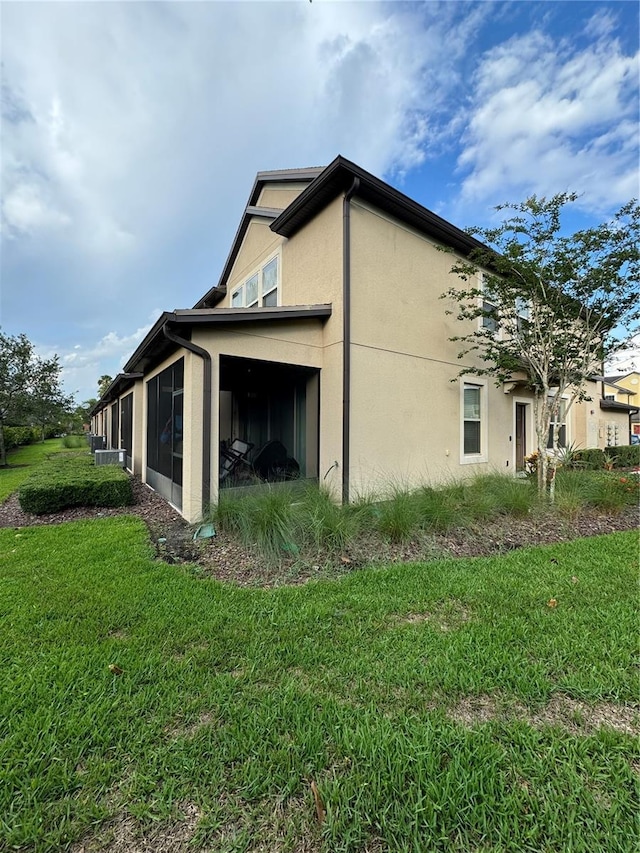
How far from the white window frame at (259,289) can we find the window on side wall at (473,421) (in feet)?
18.4

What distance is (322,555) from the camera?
15.5 ft

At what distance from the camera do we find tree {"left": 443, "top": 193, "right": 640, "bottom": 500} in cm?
733

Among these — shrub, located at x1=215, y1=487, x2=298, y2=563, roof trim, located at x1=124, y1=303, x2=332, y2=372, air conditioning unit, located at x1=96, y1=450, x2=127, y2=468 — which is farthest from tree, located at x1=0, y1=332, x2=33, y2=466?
shrub, located at x1=215, y1=487, x2=298, y2=563

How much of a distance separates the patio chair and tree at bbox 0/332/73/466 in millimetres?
12720

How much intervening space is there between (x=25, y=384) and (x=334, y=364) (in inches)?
638

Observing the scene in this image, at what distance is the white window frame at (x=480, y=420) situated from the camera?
966 centimetres

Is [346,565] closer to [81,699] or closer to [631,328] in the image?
[81,699]

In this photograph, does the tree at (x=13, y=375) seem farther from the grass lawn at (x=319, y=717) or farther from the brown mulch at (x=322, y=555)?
the grass lawn at (x=319, y=717)

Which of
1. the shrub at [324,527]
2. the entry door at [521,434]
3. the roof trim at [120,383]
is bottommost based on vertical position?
the shrub at [324,527]

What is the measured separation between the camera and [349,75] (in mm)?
→ 7801

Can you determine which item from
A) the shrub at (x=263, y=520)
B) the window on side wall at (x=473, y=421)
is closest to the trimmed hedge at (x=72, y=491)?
the shrub at (x=263, y=520)

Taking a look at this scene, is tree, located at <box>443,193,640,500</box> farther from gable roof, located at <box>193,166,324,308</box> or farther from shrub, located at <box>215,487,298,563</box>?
shrub, located at <box>215,487,298,563</box>

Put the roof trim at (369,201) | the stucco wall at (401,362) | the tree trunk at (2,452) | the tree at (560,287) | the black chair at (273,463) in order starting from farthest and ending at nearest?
the tree trunk at (2,452) → the black chair at (273,463) → the stucco wall at (401,362) → the tree at (560,287) → the roof trim at (369,201)

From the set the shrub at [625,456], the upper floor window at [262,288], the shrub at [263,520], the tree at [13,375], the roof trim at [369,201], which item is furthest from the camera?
the tree at [13,375]
